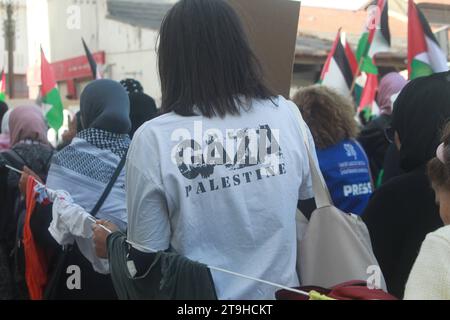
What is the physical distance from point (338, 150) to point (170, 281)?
203 cm

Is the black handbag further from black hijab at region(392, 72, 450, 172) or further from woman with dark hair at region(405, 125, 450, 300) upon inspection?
woman with dark hair at region(405, 125, 450, 300)

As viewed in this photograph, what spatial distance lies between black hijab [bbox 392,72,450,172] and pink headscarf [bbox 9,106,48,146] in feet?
9.03

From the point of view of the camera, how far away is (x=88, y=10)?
16156 mm

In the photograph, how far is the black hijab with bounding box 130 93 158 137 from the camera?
12.9 ft

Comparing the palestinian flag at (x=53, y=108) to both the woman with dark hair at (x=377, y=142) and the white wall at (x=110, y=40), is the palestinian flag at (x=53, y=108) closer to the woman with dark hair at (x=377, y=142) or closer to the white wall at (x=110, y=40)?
the woman with dark hair at (x=377, y=142)

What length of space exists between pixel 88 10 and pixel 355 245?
613 inches

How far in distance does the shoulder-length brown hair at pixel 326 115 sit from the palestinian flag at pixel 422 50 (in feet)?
3.39

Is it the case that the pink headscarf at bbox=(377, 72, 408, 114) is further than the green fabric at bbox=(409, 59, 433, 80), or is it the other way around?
the pink headscarf at bbox=(377, 72, 408, 114)

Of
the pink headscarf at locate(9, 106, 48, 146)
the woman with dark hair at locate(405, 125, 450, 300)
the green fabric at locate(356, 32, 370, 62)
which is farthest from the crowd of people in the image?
the green fabric at locate(356, 32, 370, 62)

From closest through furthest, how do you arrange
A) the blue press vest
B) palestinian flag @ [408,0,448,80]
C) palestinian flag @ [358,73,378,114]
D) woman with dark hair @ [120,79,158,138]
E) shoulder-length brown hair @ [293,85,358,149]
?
1. the blue press vest
2. shoulder-length brown hair @ [293,85,358,149]
3. woman with dark hair @ [120,79,158,138]
4. palestinian flag @ [408,0,448,80]
5. palestinian flag @ [358,73,378,114]

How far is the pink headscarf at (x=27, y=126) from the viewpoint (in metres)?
4.25

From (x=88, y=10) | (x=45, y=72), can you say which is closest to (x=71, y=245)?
(x=45, y=72)

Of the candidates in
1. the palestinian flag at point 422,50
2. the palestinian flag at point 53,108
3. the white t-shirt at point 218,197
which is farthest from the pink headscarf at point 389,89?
the palestinian flag at point 53,108

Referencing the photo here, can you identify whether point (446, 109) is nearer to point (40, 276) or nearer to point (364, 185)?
point (364, 185)
